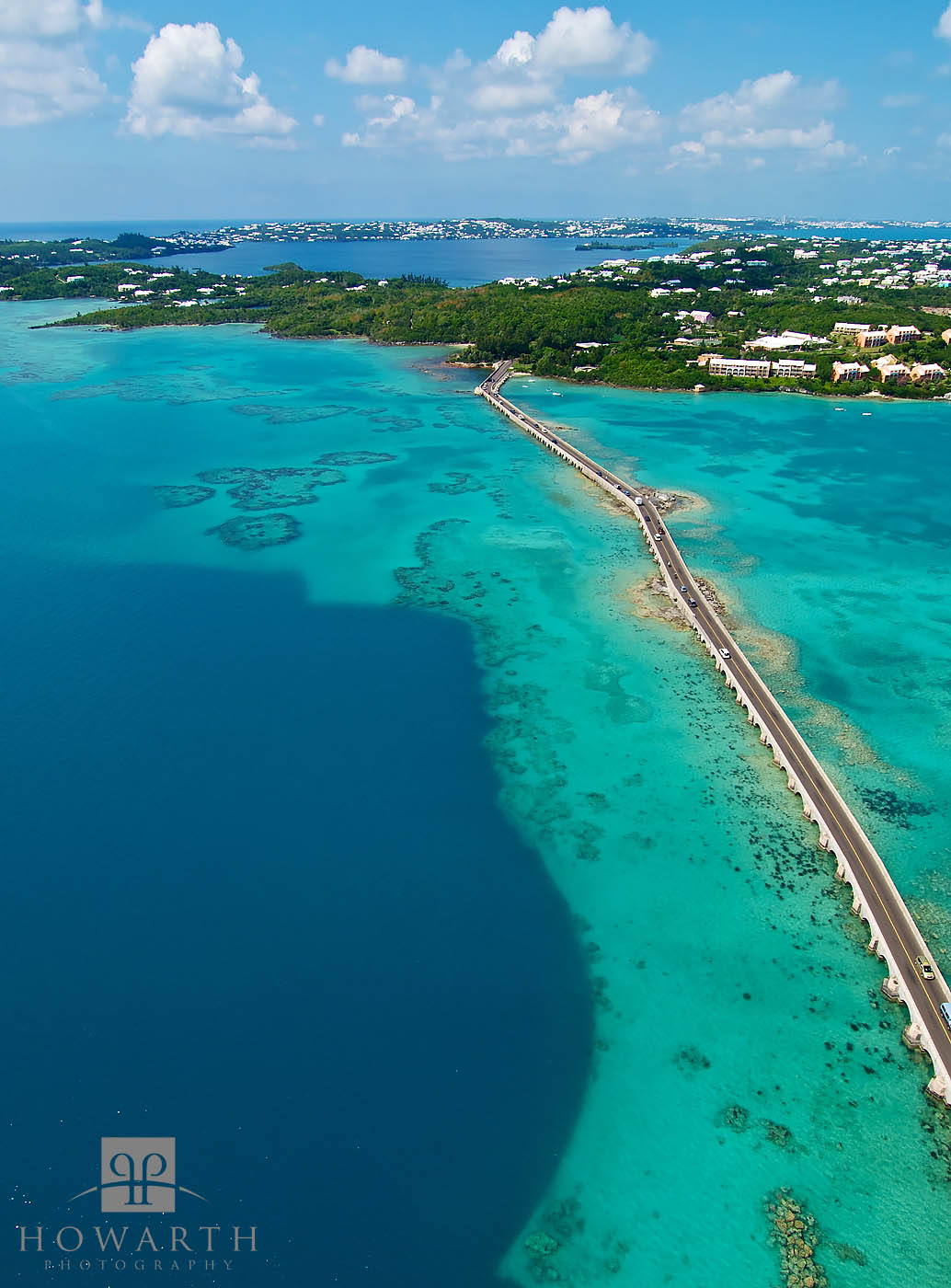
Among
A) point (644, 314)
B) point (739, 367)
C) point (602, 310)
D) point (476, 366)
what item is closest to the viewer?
point (739, 367)

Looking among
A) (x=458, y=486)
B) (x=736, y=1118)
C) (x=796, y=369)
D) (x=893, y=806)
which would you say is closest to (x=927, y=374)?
(x=796, y=369)

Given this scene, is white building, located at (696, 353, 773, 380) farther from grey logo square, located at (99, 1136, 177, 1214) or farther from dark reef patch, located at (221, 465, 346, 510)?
grey logo square, located at (99, 1136, 177, 1214)

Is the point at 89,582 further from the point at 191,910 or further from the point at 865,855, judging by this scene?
the point at 865,855

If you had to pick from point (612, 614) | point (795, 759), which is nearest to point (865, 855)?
point (795, 759)

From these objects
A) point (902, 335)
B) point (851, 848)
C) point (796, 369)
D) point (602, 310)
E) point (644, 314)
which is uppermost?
point (644, 314)

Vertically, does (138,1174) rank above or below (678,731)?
below

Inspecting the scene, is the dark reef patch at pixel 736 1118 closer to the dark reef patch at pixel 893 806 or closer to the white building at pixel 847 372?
the dark reef patch at pixel 893 806

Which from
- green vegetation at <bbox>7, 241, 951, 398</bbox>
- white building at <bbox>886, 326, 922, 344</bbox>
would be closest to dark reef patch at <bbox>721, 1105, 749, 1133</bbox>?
green vegetation at <bbox>7, 241, 951, 398</bbox>

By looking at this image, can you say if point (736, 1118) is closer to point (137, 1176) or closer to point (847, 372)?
point (137, 1176)
